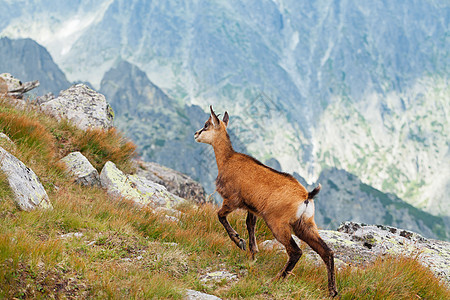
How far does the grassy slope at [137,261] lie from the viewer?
5.90 metres

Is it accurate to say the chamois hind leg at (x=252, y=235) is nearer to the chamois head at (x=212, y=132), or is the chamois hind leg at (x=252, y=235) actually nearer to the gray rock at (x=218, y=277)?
the gray rock at (x=218, y=277)

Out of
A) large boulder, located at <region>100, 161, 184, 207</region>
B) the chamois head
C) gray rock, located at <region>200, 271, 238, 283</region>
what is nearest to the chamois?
the chamois head

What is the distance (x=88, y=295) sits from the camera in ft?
19.2

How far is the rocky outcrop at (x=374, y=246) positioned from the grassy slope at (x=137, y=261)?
3.63 ft

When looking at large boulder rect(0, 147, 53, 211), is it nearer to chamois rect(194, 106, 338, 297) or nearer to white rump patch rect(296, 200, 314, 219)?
chamois rect(194, 106, 338, 297)

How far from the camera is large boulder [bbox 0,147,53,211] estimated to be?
7945mm


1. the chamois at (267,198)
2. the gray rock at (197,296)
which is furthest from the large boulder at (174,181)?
the gray rock at (197,296)

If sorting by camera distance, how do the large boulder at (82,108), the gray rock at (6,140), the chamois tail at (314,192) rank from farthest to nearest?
the large boulder at (82,108) < the gray rock at (6,140) < the chamois tail at (314,192)

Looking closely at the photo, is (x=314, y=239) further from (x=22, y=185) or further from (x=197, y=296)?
(x=22, y=185)

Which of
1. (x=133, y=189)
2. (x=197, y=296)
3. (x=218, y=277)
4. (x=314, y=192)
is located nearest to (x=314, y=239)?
(x=314, y=192)

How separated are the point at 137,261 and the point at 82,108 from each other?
11.7 meters

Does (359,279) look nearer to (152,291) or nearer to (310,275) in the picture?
(310,275)

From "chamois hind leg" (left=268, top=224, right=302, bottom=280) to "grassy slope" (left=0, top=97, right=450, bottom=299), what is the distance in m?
0.21

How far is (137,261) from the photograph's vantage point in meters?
7.34
